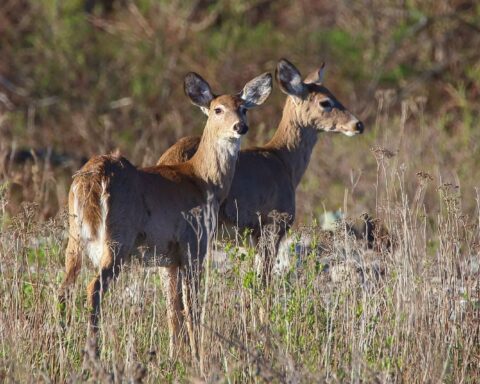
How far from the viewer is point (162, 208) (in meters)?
8.95

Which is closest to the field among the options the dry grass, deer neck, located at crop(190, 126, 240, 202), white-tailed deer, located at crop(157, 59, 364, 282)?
the dry grass

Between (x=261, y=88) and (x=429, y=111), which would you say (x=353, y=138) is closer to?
(x=429, y=111)

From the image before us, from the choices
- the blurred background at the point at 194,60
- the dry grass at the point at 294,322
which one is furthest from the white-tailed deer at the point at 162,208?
the blurred background at the point at 194,60

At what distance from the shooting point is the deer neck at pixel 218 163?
9875 mm

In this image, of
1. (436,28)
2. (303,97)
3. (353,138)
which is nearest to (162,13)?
(436,28)

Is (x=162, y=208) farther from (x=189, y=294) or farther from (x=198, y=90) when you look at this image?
(x=198, y=90)

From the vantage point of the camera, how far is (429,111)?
20031mm

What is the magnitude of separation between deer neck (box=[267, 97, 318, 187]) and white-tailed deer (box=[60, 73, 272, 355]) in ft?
4.19

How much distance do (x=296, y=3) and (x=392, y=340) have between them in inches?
623

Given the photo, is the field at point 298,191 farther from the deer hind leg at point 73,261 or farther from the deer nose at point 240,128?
the deer nose at point 240,128

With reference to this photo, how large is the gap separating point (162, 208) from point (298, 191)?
6664mm

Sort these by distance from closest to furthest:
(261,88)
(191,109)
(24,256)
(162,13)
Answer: (24,256)
(261,88)
(191,109)
(162,13)

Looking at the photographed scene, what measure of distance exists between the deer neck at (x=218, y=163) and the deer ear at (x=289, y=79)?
1.75 metres

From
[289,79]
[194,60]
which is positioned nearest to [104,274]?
[289,79]
